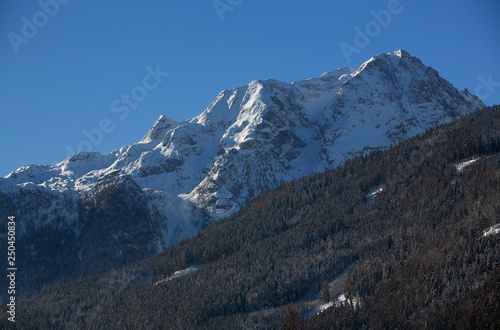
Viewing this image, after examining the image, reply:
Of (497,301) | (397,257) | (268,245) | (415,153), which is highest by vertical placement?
(415,153)

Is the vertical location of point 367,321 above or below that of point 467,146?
below

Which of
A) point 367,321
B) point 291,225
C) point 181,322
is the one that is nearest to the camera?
point 367,321

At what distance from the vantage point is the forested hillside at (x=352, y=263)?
101 meters

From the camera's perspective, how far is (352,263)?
13275cm

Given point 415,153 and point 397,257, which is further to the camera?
point 415,153

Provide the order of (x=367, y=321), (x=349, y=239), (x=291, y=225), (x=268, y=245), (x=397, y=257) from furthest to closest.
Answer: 1. (x=291, y=225)
2. (x=268, y=245)
3. (x=349, y=239)
4. (x=397, y=257)
5. (x=367, y=321)

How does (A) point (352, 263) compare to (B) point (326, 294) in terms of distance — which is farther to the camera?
(A) point (352, 263)

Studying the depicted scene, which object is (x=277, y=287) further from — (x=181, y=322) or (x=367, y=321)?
(x=367, y=321)


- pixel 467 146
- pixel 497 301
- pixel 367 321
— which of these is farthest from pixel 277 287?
pixel 467 146

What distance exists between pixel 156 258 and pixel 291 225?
5085 centimetres

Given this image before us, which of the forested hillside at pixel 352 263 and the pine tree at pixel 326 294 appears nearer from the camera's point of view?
the forested hillside at pixel 352 263

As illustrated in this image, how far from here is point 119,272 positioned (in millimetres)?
190875

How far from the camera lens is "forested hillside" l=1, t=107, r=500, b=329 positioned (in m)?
101

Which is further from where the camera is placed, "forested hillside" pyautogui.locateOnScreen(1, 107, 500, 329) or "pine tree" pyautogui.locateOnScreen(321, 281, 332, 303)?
"pine tree" pyautogui.locateOnScreen(321, 281, 332, 303)
